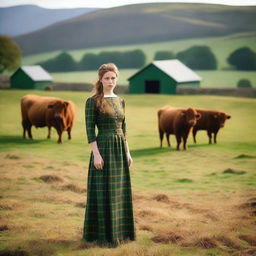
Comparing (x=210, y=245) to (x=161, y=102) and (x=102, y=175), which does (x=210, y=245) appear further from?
(x=161, y=102)

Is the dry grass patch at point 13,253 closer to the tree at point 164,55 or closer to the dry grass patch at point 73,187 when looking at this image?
the dry grass patch at point 73,187

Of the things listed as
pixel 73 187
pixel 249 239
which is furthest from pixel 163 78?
pixel 249 239

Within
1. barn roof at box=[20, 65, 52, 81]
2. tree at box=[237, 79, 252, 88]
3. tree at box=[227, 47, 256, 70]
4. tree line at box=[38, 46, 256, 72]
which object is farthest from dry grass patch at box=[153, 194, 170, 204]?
barn roof at box=[20, 65, 52, 81]

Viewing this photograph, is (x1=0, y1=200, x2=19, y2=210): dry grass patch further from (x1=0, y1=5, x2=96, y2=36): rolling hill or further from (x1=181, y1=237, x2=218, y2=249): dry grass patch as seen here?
(x1=0, y1=5, x2=96, y2=36): rolling hill

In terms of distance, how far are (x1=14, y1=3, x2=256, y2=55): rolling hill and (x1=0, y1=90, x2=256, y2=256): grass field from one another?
546 centimetres

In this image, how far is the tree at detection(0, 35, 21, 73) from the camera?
1744 cm

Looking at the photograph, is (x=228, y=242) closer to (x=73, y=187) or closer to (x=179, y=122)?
(x=73, y=187)

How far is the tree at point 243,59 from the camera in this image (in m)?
14.7

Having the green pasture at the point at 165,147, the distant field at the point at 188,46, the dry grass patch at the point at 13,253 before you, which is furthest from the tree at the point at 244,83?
the dry grass patch at the point at 13,253

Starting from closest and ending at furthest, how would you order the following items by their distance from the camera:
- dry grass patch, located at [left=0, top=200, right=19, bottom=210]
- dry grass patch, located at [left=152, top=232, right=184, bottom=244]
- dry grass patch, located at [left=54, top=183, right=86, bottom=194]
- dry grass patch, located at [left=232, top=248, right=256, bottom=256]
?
dry grass patch, located at [left=232, top=248, right=256, bottom=256] → dry grass patch, located at [left=152, top=232, right=184, bottom=244] → dry grass patch, located at [left=0, top=200, right=19, bottom=210] → dry grass patch, located at [left=54, top=183, right=86, bottom=194]

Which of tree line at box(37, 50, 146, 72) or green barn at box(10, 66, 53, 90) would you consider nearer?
green barn at box(10, 66, 53, 90)

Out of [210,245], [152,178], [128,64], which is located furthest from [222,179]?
[128,64]

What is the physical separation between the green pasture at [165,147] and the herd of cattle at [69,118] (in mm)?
351

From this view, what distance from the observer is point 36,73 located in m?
18.6
